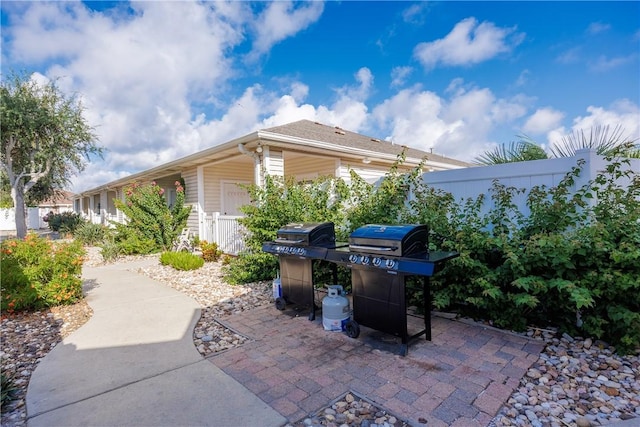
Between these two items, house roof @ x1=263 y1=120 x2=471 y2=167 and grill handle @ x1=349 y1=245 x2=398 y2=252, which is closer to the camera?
grill handle @ x1=349 y1=245 x2=398 y2=252

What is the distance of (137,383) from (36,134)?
14.3m

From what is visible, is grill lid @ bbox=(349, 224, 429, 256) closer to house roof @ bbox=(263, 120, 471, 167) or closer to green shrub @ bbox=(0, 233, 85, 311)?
house roof @ bbox=(263, 120, 471, 167)

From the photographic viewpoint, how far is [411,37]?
8938 millimetres

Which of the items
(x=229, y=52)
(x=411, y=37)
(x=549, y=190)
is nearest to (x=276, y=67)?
(x=229, y=52)

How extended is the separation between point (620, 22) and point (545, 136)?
2.10 metres

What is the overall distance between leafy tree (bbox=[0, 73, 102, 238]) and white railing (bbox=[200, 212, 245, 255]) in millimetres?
8325

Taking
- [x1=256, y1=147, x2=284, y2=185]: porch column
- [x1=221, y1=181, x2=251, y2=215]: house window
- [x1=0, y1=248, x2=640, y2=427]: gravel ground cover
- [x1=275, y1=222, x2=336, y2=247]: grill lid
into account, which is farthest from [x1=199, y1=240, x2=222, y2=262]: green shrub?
[x1=275, y1=222, x2=336, y2=247]: grill lid

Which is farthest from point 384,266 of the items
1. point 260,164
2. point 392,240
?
point 260,164

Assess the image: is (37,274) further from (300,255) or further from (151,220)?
(151,220)

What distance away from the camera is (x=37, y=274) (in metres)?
4.34

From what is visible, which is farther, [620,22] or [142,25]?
[142,25]

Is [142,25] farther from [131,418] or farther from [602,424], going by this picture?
[602,424]

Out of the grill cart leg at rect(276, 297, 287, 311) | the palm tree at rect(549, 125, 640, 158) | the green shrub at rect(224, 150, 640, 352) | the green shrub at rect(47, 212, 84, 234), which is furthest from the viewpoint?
the green shrub at rect(47, 212, 84, 234)

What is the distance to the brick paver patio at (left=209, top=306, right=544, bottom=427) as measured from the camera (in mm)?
2115
